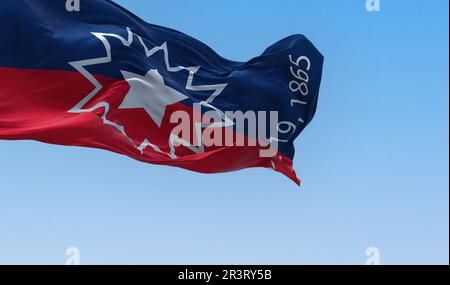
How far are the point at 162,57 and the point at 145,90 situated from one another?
4.40 feet

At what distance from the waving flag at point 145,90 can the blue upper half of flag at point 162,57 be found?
0.02m

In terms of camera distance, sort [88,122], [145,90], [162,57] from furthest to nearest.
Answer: [162,57] → [145,90] → [88,122]

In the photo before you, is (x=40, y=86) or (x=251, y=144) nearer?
(x=40, y=86)

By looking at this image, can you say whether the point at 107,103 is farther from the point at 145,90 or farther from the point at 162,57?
the point at 162,57

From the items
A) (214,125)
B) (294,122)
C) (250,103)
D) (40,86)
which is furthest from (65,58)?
(294,122)

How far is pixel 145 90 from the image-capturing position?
14453 millimetres

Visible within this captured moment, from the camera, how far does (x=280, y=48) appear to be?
17.2 meters

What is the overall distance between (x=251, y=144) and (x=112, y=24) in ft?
11.3

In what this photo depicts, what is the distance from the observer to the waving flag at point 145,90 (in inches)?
512

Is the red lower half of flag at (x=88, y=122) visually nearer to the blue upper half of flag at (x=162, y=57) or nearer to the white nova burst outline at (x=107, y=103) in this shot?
the white nova burst outline at (x=107, y=103)

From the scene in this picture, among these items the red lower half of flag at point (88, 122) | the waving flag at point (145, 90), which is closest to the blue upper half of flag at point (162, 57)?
the waving flag at point (145, 90)

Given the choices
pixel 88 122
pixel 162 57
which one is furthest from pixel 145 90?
pixel 88 122

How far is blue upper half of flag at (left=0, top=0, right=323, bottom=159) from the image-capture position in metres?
13.4
